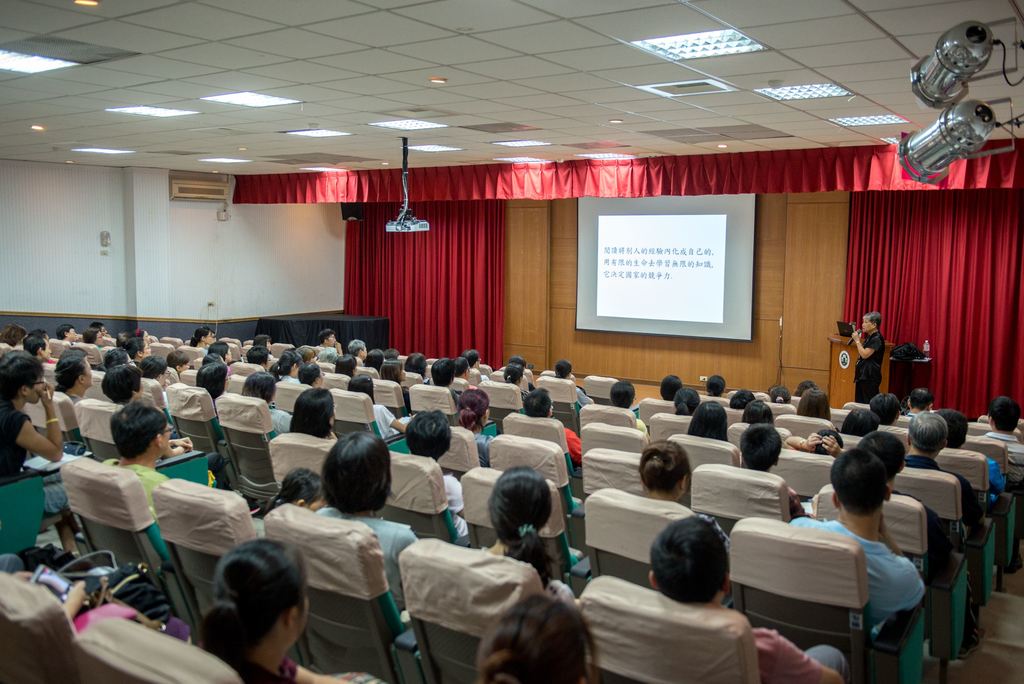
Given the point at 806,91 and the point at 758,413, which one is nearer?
the point at 758,413

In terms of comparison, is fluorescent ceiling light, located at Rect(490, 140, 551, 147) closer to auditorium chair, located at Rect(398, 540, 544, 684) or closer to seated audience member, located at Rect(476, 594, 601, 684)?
auditorium chair, located at Rect(398, 540, 544, 684)

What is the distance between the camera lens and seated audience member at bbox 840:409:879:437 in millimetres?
5074

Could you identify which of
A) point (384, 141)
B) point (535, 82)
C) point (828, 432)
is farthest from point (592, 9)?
point (384, 141)

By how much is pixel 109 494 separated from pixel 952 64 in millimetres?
4045

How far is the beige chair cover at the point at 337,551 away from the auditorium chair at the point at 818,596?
1.16 metres

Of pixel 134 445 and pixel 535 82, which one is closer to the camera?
pixel 134 445

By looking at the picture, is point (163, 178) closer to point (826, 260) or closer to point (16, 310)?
point (16, 310)

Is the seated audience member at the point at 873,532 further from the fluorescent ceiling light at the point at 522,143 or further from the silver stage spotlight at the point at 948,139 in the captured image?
the fluorescent ceiling light at the point at 522,143

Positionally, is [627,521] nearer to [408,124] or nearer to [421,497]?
[421,497]

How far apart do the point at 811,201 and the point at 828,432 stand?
6.88m

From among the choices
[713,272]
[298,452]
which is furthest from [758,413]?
[713,272]

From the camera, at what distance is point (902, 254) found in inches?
400

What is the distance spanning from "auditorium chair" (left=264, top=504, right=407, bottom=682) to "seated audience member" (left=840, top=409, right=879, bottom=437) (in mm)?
3539

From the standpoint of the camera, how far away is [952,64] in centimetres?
385
